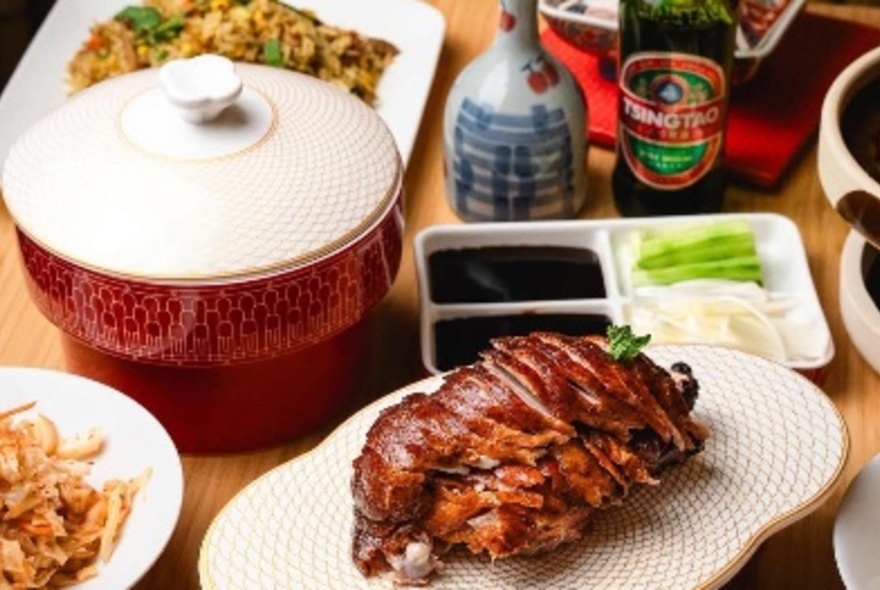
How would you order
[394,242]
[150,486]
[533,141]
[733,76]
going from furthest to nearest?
[733,76], [533,141], [394,242], [150,486]

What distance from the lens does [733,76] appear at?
1.91m

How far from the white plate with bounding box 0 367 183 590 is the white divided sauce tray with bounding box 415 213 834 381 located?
288mm

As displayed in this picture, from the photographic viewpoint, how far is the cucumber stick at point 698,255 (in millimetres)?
1665

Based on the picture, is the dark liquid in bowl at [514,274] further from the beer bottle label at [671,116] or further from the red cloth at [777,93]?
the red cloth at [777,93]

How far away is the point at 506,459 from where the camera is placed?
126 centimetres

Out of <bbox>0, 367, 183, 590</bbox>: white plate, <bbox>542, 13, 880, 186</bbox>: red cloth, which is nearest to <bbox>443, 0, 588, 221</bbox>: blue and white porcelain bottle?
<bbox>542, 13, 880, 186</bbox>: red cloth

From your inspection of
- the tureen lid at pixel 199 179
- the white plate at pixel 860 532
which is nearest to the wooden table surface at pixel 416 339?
the white plate at pixel 860 532

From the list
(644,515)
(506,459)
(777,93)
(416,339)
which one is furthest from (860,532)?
(777,93)

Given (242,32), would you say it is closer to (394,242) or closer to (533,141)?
(533,141)

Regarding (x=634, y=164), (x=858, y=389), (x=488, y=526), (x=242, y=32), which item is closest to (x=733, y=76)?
(x=634, y=164)

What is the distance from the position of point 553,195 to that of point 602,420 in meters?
0.54

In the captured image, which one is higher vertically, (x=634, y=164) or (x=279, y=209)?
(x=279, y=209)

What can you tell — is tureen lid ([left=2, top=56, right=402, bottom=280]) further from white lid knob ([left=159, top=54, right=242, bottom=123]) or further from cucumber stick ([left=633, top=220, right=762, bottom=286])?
cucumber stick ([left=633, top=220, right=762, bottom=286])

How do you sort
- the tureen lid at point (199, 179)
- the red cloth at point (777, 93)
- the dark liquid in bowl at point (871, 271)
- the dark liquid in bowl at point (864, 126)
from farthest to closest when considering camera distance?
the red cloth at point (777, 93) < the dark liquid in bowl at point (871, 271) < the dark liquid in bowl at point (864, 126) < the tureen lid at point (199, 179)
